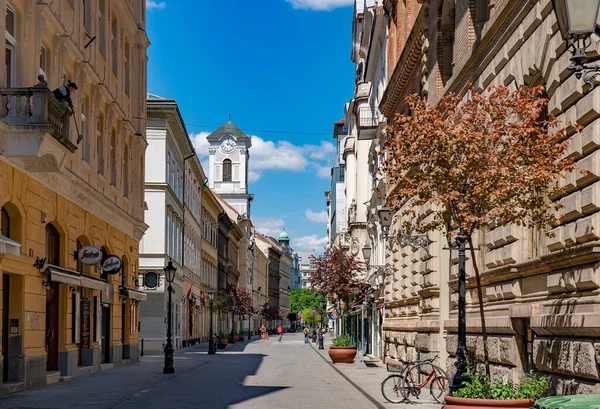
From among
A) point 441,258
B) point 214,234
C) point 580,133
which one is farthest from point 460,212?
point 214,234

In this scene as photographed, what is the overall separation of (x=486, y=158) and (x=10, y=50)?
36.8 ft

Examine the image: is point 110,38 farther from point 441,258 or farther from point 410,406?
point 410,406

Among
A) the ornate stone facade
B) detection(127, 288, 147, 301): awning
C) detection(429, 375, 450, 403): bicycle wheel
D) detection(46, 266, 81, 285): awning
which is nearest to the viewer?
the ornate stone facade

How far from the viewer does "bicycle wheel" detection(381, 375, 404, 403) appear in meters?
19.2

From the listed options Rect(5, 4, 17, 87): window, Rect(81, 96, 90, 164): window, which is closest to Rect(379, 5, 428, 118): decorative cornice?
Rect(81, 96, 90, 164): window

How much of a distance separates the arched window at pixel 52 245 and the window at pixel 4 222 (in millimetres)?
3536

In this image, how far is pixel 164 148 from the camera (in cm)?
5191

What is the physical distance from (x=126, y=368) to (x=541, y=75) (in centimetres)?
2183

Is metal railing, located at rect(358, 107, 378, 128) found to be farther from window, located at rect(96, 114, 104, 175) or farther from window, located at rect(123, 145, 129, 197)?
window, located at rect(96, 114, 104, 175)

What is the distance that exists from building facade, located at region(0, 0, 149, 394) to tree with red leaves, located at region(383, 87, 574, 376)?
7250 millimetres

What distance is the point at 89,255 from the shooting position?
26.5 meters

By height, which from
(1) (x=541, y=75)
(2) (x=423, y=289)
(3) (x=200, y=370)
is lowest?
(3) (x=200, y=370)

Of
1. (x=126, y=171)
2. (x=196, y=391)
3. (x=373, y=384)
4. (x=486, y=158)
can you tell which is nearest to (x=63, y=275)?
(x=196, y=391)

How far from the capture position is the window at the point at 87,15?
28.0 meters
